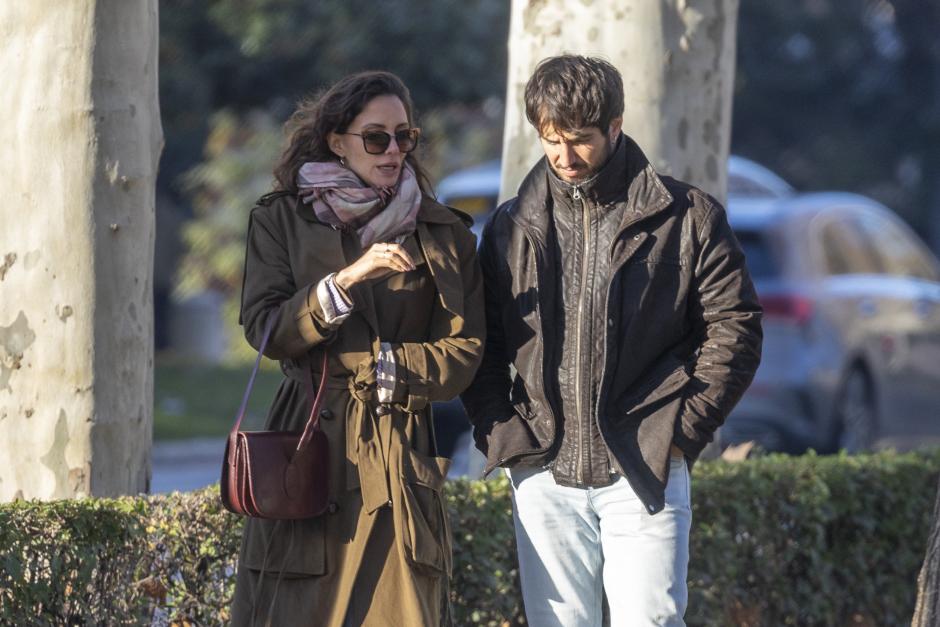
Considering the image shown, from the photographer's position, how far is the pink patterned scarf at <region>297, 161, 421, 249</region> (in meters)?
3.78

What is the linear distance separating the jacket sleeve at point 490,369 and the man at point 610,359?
0.04 metres

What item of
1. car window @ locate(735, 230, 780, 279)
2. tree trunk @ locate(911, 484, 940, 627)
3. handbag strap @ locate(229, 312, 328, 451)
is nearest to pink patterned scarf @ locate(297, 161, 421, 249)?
handbag strap @ locate(229, 312, 328, 451)

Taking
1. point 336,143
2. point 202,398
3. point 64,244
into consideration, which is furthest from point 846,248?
point 202,398

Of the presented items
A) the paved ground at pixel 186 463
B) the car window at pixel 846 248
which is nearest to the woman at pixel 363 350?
the car window at pixel 846 248

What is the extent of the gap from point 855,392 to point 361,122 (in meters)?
8.25

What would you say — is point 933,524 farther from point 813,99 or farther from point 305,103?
point 813,99

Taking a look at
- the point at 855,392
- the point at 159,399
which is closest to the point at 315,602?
the point at 855,392

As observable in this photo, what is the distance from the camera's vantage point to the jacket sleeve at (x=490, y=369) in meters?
4.04

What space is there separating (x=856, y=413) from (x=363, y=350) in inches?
324

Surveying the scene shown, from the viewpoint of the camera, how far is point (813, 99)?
104ft

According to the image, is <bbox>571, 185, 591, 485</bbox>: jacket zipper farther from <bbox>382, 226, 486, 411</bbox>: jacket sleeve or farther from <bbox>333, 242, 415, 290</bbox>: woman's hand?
<bbox>333, 242, 415, 290</bbox>: woman's hand

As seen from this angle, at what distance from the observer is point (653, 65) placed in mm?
5742

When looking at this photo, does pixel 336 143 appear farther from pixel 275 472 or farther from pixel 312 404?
pixel 275 472

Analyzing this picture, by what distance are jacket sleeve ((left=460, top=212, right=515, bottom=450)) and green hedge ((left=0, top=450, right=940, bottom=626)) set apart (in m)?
0.79
